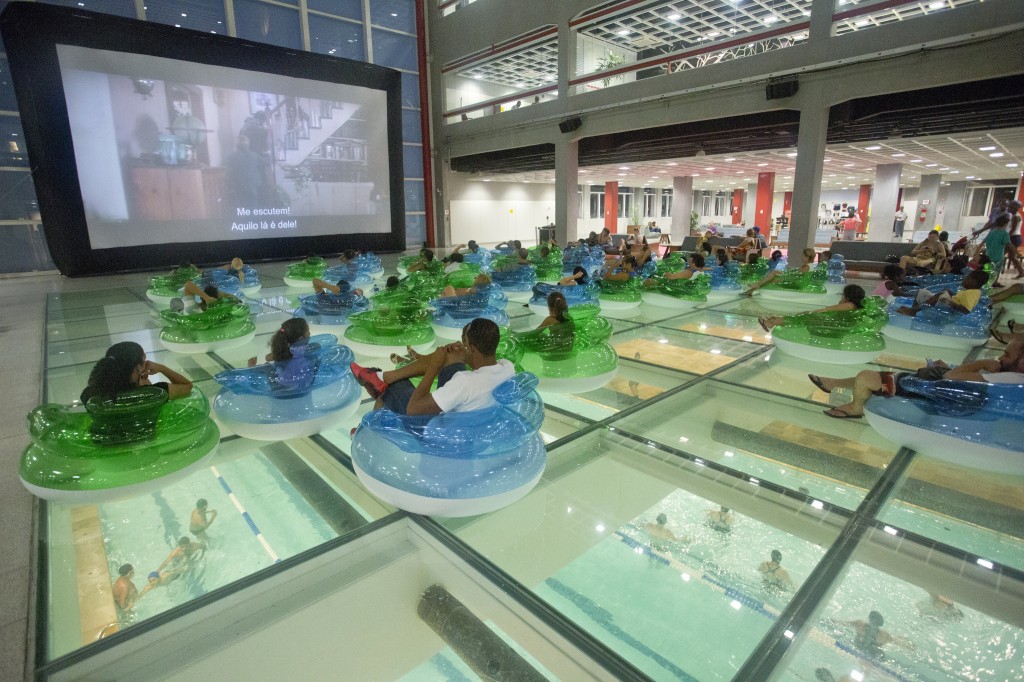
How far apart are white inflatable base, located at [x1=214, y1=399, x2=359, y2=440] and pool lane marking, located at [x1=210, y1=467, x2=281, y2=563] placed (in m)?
0.31

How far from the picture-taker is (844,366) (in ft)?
15.6

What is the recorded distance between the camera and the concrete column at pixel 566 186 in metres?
13.4

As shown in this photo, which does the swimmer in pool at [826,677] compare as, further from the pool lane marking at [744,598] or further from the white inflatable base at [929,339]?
the white inflatable base at [929,339]

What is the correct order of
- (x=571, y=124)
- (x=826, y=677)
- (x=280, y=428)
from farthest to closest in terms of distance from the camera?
(x=571, y=124), (x=280, y=428), (x=826, y=677)

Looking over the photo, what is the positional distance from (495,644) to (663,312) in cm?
574

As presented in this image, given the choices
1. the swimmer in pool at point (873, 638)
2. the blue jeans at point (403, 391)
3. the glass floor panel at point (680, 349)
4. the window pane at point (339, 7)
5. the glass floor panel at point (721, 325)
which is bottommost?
the swimmer in pool at point (873, 638)

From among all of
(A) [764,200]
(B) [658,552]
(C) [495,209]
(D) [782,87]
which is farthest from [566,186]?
(A) [764,200]

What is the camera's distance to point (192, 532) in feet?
7.91

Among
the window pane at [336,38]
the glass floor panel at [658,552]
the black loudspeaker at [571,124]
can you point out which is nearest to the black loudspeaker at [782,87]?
the black loudspeaker at [571,124]

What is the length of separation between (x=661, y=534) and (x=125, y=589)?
223cm

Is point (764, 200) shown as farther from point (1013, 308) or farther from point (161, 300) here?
point (161, 300)

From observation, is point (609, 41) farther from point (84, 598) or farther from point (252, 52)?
point (84, 598)

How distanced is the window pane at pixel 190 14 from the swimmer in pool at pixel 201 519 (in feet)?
41.8

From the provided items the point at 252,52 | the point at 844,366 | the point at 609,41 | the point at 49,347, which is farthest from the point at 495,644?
the point at 609,41
